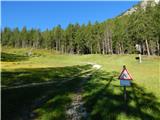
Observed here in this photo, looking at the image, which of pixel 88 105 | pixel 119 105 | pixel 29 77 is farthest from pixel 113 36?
pixel 88 105

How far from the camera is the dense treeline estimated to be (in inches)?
3875

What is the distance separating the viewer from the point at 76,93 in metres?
22.6

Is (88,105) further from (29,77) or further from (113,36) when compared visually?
(113,36)

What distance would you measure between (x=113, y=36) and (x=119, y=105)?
392 ft

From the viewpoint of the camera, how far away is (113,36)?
136 metres

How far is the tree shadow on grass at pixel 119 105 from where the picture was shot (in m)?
15.9

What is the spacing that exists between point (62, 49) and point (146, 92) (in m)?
157

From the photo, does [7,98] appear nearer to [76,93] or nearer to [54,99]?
[54,99]

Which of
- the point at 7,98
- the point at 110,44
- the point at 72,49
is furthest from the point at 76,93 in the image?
the point at 72,49

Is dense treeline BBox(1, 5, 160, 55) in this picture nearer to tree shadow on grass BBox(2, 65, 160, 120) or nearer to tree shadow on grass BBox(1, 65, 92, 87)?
tree shadow on grass BBox(1, 65, 92, 87)

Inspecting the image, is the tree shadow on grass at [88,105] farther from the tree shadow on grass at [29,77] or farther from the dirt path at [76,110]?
the tree shadow on grass at [29,77]

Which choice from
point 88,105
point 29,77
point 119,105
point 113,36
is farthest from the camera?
point 113,36

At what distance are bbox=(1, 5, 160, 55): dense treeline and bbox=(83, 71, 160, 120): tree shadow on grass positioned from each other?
2873 inches

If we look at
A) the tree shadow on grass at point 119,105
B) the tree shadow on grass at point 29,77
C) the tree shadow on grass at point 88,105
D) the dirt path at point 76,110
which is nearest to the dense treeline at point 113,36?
the tree shadow on grass at point 29,77
